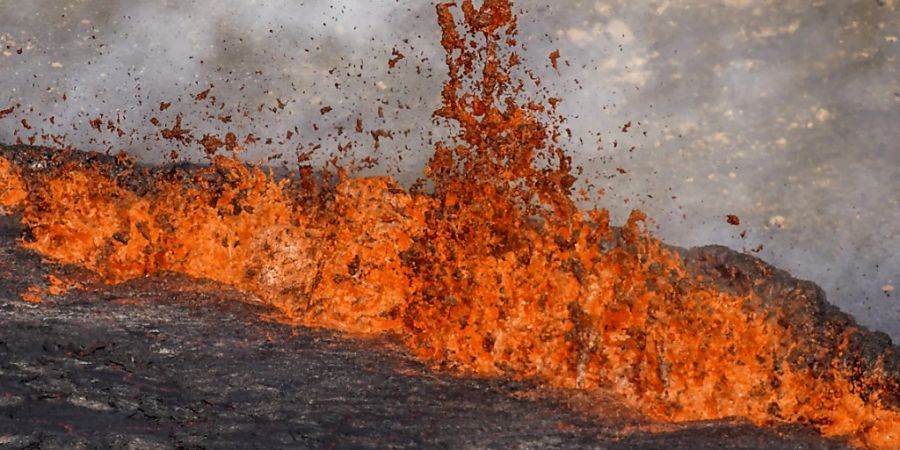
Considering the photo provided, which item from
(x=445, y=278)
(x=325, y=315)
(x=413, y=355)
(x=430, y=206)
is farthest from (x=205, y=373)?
(x=430, y=206)

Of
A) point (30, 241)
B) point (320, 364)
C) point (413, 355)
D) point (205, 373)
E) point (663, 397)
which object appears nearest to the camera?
point (205, 373)

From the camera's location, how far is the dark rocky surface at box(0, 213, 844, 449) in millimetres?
5191

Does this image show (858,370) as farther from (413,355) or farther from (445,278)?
(413,355)

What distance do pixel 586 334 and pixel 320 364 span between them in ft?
9.66

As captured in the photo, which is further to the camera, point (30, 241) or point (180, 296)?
point (30, 241)

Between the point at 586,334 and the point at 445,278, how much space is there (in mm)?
1654

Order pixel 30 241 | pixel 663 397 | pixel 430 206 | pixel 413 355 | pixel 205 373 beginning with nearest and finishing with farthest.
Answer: pixel 205 373
pixel 413 355
pixel 663 397
pixel 30 241
pixel 430 206

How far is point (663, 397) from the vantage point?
319 inches

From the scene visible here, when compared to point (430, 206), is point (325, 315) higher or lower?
lower

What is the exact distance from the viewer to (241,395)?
5.89m

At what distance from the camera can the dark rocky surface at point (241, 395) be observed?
5.19 meters

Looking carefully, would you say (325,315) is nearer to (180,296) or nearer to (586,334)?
(180,296)

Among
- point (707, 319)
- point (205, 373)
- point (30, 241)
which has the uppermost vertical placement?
point (707, 319)

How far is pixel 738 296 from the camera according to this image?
10.1 m
